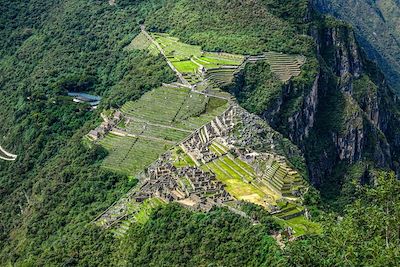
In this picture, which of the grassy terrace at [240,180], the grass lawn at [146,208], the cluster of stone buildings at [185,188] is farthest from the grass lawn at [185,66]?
the grass lawn at [146,208]

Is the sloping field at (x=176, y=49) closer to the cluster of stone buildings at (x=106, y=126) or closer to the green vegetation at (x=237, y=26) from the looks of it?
the green vegetation at (x=237, y=26)

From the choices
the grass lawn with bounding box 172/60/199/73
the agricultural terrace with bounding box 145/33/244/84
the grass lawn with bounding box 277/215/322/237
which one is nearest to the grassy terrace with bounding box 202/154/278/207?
the grass lawn with bounding box 277/215/322/237

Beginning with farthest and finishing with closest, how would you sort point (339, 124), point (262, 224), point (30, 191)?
point (339, 124)
point (30, 191)
point (262, 224)

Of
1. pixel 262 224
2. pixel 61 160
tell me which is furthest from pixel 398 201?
pixel 61 160

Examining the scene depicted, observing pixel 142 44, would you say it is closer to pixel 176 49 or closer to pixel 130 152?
pixel 176 49

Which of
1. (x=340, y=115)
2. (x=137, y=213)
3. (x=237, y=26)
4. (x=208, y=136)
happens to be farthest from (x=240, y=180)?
(x=237, y=26)

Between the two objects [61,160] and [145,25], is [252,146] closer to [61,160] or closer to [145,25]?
[61,160]
